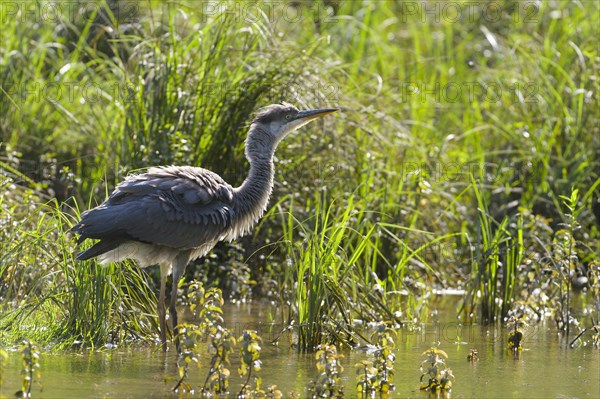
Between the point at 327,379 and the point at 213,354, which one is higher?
the point at 213,354

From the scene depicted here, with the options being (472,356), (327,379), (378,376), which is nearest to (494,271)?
(472,356)

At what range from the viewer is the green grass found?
763 centimetres

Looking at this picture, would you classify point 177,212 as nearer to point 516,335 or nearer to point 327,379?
point 327,379

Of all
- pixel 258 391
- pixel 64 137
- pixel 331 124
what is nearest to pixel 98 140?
pixel 64 137

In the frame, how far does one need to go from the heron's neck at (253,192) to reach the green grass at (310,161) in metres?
0.28

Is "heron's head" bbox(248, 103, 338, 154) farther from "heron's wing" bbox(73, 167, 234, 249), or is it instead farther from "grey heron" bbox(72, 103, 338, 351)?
"heron's wing" bbox(73, 167, 234, 249)

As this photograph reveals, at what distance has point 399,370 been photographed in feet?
23.0

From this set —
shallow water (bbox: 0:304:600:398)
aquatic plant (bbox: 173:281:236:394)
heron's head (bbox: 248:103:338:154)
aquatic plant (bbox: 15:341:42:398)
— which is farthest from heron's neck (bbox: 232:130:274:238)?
aquatic plant (bbox: 15:341:42:398)

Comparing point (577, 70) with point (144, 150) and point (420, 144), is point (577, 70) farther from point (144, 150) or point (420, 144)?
point (144, 150)

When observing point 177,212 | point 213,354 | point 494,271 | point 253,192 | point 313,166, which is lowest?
point 213,354

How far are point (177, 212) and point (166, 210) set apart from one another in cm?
10

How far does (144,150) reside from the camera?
9055 millimetres

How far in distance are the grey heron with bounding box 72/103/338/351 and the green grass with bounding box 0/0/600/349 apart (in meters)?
0.22

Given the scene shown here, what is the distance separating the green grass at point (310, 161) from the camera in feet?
25.0
